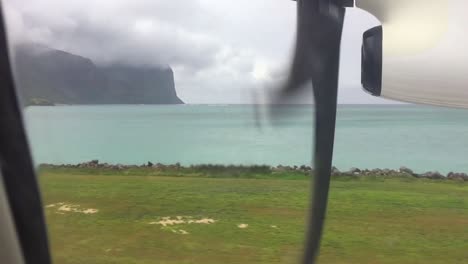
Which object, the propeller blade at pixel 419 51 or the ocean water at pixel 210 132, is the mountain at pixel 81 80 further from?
the propeller blade at pixel 419 51

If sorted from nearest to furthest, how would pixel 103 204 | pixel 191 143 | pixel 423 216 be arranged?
1. pixel 191 143
2. pixel 103 204
3. pixel 423 216

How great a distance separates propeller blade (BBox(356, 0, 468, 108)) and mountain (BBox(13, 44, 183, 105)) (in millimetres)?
529

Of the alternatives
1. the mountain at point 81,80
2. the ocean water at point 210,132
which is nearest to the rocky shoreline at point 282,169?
the ocean water at point 210,132

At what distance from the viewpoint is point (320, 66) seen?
1350 millimetres

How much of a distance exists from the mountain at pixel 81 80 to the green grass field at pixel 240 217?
22cm

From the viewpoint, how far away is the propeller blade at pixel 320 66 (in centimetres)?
132

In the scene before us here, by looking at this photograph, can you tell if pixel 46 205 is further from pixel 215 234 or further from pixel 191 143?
pixel 215 234

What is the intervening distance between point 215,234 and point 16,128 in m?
0.79

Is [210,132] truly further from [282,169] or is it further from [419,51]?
[419,51]

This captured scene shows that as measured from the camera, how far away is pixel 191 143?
1.54 metres

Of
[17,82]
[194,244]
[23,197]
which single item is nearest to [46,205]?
[23,197]

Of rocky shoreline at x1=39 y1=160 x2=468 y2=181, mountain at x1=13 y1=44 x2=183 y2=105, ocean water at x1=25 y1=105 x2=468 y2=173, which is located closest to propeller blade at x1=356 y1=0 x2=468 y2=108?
ocean water at x1=25 y1=105 x2=468 y2=173

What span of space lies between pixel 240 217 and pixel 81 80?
81 cm

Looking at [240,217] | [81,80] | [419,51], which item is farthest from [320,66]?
[240,217]
